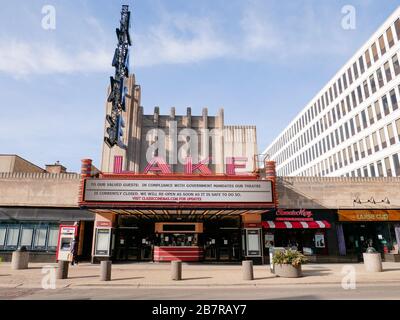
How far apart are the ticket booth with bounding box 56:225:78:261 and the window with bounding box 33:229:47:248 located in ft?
5.13

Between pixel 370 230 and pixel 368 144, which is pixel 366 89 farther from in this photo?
pixel 370 230

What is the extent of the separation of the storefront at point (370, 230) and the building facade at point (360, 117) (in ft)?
57.8

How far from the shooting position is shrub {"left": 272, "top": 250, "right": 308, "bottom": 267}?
54.2 feet

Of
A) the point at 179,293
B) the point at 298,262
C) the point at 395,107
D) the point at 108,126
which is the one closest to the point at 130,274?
the point at 179,293

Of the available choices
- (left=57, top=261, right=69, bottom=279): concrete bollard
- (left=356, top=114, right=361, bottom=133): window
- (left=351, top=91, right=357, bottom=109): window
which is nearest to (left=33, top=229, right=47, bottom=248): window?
(left=57, top=261, right=69, bottom=279): concrete bollard

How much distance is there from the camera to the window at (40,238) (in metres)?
24.1

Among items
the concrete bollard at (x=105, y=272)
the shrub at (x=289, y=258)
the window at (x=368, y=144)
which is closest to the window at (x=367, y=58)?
the window at (x=368, y=144)

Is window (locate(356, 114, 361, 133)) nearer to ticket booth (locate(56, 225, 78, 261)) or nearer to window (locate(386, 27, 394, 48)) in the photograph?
window (locate(386, 27, 394, 48))

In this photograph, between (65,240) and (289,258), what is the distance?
1636 cm

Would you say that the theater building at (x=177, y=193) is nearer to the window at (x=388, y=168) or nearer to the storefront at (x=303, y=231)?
the storefront at (x=303, y=231)

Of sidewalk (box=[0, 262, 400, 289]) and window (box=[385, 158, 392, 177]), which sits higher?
window (box=[385, 158, 392, 177])

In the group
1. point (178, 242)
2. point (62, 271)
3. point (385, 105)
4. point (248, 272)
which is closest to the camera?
point (248, 272)

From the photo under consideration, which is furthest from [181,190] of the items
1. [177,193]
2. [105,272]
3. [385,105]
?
[385,105]

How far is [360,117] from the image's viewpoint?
4881 centimetres
